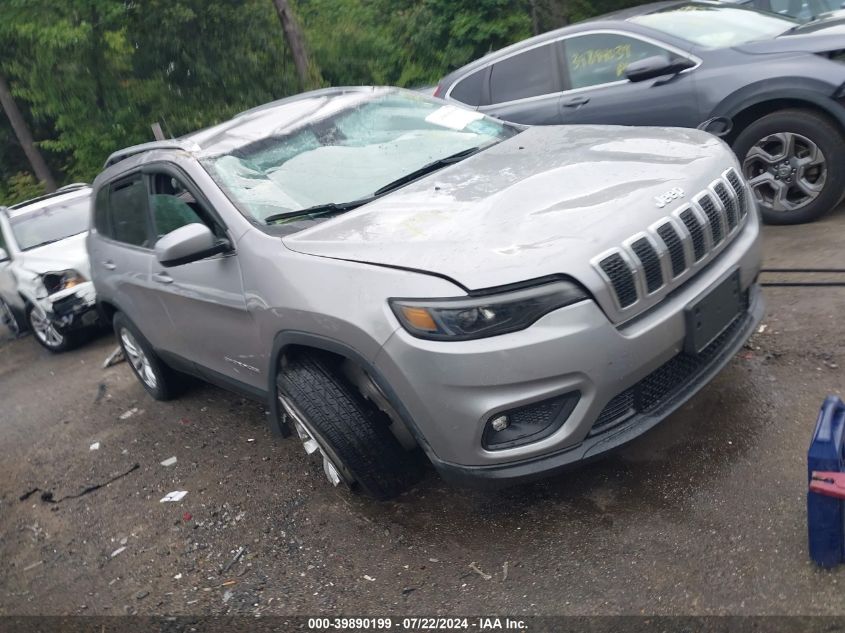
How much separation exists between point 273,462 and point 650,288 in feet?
7.71

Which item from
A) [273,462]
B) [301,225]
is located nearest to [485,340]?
[301,225]

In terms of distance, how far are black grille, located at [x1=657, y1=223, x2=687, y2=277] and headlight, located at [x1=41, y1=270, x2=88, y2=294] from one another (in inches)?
259

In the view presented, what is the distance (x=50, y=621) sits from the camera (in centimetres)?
342

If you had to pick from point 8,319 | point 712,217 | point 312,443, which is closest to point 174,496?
point 312,443

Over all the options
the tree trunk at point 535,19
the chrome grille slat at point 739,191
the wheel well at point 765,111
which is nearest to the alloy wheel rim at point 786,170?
the wheel well at point 765,111

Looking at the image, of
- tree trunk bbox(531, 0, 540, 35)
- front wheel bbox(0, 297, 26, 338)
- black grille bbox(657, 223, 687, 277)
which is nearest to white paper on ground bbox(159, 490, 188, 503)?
black grille bbox(657, 223, 687, 277)

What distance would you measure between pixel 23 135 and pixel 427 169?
707 inches

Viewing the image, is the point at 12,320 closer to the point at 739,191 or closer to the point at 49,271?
the point at 49,271

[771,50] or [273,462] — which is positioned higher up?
[771,50]

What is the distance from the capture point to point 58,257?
8109 mm

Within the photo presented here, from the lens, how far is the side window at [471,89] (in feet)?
22.3

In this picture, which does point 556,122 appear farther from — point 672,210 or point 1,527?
point 1,527

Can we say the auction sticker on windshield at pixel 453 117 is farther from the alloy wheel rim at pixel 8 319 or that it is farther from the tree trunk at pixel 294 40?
the tree trunk at pixel 294 40

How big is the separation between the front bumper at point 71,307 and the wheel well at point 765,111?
237 inches
